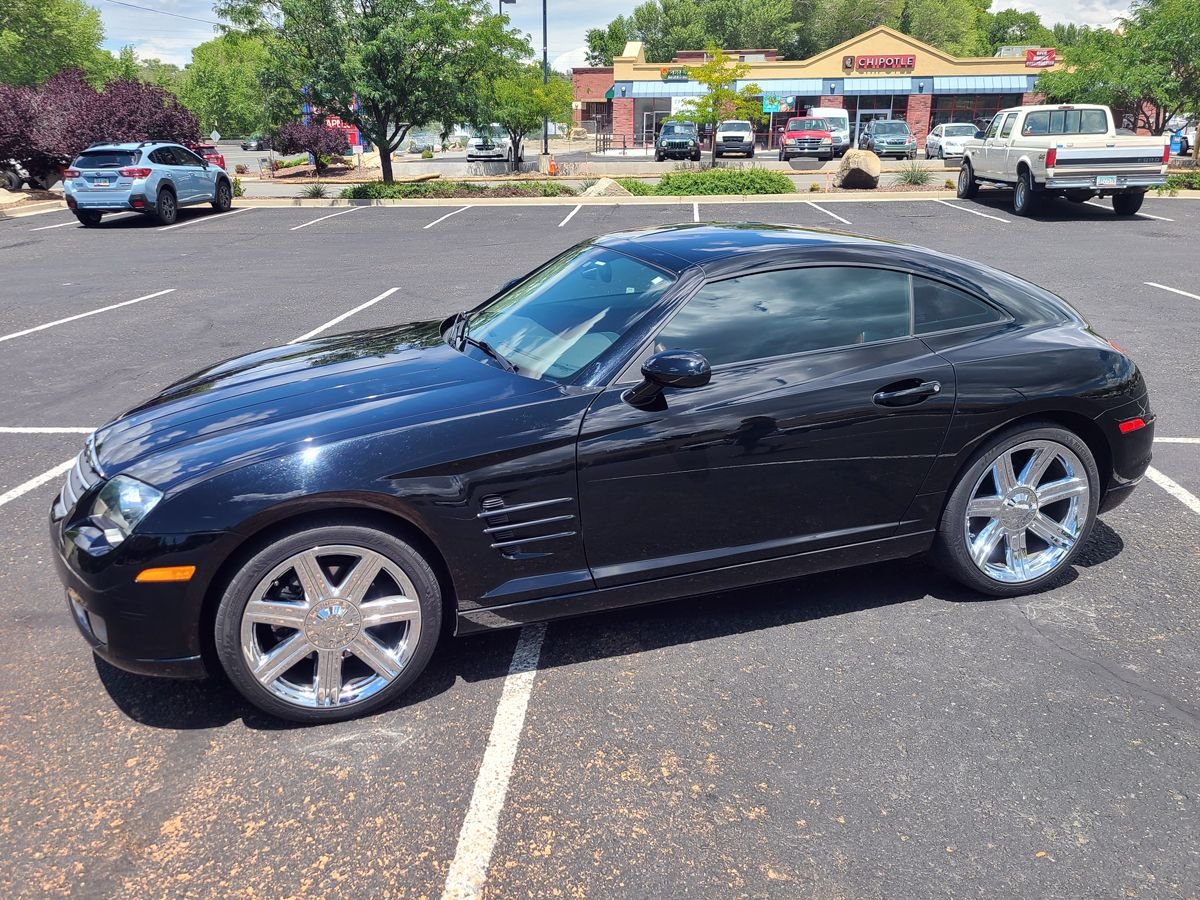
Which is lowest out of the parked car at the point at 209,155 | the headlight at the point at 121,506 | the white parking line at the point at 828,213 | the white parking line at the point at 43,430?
the white parking line at the point at 43,430

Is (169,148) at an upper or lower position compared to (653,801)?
upper

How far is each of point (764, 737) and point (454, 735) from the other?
1.06 metres

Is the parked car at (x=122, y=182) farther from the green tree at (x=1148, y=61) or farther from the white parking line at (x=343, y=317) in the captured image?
the green tree at (x=1148, y=61)

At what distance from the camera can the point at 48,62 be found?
6606 cm

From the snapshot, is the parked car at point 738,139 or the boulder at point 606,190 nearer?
the boulder at point 606,190

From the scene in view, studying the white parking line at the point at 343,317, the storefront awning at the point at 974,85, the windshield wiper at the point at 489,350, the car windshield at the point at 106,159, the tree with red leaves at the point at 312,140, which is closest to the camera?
the windshield wiper at the point at 489,350

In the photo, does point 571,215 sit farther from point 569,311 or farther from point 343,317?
point 569,311

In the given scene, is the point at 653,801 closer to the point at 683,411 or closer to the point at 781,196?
the point at 683,411

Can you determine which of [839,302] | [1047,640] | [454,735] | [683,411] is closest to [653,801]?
[454,735]

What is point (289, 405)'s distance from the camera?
3.58 metres

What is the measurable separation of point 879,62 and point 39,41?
5602 centimetres

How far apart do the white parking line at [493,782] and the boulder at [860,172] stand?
945 inches

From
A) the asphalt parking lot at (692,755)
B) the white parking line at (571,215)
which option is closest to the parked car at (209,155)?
the white parking line at (571,215)

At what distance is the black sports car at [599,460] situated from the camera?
125 inches
